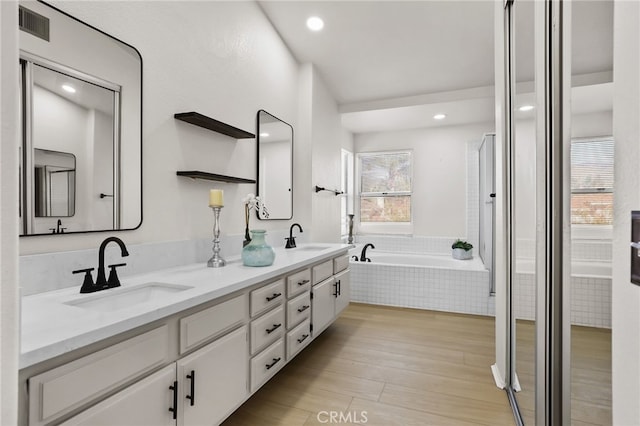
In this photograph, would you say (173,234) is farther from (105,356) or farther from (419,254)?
(419,254)

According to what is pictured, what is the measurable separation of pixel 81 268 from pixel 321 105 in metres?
3.01

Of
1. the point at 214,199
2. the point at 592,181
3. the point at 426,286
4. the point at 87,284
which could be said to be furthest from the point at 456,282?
the point at 87,284

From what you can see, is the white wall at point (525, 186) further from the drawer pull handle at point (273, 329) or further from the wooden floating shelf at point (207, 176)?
the wooden floating shelf at point (207, 176)

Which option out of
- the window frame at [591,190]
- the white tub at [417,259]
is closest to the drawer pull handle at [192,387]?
the window frame at [591,190]

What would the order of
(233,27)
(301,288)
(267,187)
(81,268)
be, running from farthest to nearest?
(267,187) < (233,27) < (301,288) < (81,268)

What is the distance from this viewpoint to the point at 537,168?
1.28 meters

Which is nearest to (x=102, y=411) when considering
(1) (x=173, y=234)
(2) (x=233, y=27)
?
(1) (x=173, y=234)

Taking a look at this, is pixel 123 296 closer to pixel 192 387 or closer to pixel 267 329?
pixel 192 387

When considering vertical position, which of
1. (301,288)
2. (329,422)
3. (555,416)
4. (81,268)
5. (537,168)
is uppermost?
(537,168)

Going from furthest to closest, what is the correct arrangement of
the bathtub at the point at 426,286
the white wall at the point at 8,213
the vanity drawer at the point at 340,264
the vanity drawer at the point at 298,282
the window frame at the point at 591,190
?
the bathtub at the point at 426,286
the vanity drawer at the point at 340,264
the vanity drawer at the point at 298,282
the window frame at the point at 591,190
the white wall at the point at 8,213

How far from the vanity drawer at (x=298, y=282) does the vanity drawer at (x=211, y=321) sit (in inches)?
18.3

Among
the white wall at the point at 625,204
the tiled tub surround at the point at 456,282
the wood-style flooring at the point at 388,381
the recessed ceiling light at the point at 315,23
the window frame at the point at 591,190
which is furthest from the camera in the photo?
the recessed ceiling light at the point at 315,23

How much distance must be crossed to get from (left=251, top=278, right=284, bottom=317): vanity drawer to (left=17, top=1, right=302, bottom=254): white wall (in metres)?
0.66

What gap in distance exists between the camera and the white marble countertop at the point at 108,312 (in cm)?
89
